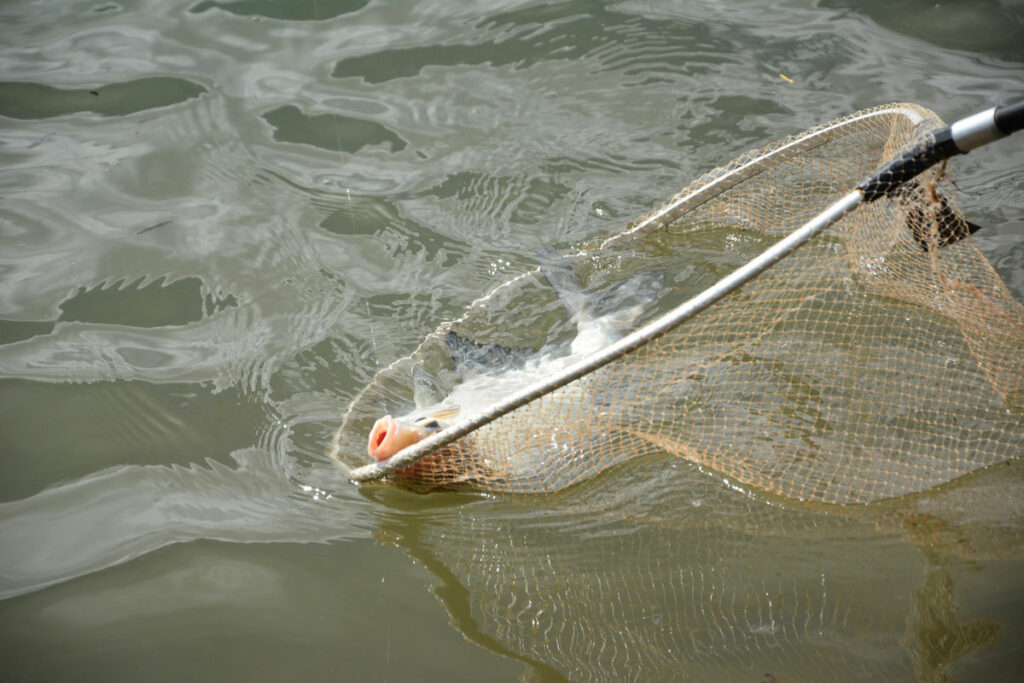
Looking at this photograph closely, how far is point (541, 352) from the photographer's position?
4.58 metres

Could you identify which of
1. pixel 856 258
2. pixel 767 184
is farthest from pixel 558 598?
pixel 767 184

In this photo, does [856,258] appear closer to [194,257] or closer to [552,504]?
[552,504]

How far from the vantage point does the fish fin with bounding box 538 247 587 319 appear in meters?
4.71

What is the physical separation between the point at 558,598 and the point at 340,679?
0.82 m

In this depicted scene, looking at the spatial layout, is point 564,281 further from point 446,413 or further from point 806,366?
point 806,366

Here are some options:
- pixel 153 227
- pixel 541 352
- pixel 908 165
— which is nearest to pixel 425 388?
pixel 541 352

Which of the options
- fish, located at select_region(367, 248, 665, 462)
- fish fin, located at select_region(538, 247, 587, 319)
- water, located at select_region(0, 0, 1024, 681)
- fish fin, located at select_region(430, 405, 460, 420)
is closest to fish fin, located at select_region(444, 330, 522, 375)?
fish, located at select_region(367, 248, 665, 462)

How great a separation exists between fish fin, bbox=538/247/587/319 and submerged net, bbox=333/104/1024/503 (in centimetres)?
11

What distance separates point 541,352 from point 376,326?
2.96ft

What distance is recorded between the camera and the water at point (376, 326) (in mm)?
2926

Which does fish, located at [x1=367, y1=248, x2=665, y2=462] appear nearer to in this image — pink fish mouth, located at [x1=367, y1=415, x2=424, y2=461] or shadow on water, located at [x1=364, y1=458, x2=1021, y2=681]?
pink fish mouth, located at [x1=367, y1=415, x2=424, y2=461]

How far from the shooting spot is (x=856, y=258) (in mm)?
4012

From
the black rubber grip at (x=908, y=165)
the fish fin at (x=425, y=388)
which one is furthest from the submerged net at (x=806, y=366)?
the black rubber grip at (x=908, y=165)

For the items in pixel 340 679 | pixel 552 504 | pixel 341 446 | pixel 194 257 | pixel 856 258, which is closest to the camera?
pixel 340 679
